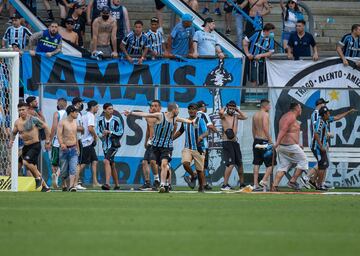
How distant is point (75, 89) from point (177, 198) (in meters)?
7.61

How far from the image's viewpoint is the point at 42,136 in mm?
27156

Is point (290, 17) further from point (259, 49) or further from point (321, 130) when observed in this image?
point (321, 130)

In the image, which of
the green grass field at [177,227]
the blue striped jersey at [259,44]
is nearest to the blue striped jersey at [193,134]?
the blue striped jersey at [259,44]

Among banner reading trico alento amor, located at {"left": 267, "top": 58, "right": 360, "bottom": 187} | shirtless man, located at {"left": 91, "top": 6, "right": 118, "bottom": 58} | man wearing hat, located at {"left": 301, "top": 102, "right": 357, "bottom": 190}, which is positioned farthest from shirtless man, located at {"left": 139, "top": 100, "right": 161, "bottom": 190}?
man wearing hat, located at {"left": 301, "top": 102, "right": 357, "bottom": 190}

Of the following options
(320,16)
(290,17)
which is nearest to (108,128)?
(290,17)

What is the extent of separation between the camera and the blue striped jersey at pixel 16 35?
1084 inches

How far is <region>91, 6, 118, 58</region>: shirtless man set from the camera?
2750 centimetres

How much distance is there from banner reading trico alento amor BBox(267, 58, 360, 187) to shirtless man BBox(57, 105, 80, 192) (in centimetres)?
528

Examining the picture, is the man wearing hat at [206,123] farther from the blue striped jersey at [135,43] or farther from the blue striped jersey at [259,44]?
the blue striped jersey at [135,43]

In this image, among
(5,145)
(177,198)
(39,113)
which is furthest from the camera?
(39,113)

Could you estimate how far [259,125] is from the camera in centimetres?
2619

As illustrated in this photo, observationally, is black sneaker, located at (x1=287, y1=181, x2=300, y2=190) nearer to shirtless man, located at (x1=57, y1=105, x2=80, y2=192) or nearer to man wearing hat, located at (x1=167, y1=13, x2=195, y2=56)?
man wearing hat, located at (x1=167, y1=13, x2=195, y2=56)

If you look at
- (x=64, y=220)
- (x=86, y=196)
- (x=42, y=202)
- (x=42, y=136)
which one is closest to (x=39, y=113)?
(x=42, y=136)

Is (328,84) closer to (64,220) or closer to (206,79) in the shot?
(206,79)
